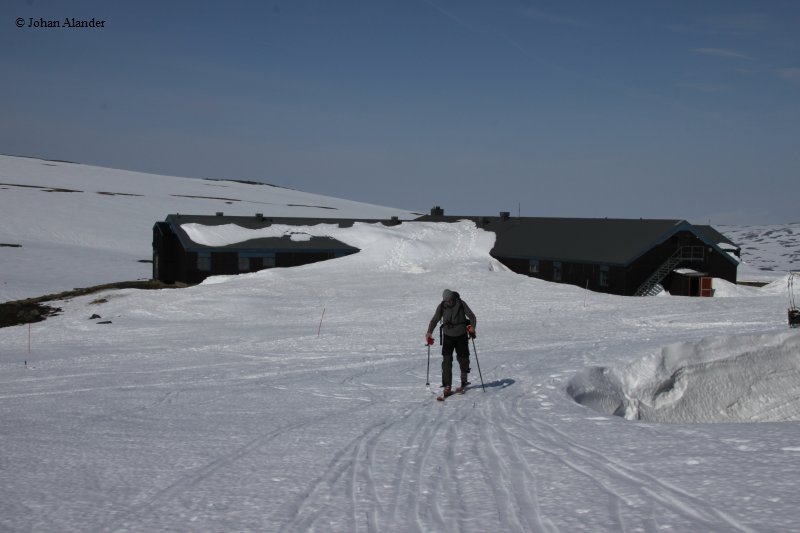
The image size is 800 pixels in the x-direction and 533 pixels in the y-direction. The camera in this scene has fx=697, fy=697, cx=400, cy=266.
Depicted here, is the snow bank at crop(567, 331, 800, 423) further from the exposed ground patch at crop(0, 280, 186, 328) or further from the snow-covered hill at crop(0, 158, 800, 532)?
the exposed ground patch at crop(0, 280, 186, 328)

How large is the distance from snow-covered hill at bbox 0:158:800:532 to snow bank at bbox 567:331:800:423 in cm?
5

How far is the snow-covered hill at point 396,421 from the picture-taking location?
6.77 metres

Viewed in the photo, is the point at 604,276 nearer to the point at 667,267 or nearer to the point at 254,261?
the point at 667,267

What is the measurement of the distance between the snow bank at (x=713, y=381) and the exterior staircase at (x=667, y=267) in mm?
24454

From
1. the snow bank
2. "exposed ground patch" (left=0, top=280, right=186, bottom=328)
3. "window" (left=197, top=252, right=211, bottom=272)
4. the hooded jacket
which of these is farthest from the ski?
"window" (left=197, top=252, right=211, bottom=272)

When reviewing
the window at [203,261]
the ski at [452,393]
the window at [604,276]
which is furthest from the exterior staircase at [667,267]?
the ski at [452,393]

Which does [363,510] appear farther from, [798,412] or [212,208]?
[212,208]

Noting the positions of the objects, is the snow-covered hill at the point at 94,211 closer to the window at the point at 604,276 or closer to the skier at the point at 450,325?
the window at the point at 604,276

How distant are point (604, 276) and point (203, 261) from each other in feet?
87.4

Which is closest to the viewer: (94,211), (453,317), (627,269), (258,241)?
(453,317)

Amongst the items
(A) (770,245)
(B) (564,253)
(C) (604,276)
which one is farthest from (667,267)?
(A) (770,245)

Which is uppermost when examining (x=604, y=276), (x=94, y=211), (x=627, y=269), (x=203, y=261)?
(x=94, y=211)

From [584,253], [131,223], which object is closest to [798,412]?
[584,253]

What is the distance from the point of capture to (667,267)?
43.4 meters
